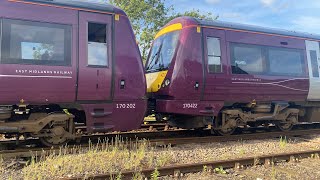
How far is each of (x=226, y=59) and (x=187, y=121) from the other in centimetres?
216

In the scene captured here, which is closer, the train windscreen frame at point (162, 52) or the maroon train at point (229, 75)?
the maroon train at point (229, 75)

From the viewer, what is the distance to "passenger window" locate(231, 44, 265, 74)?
33.6 feet

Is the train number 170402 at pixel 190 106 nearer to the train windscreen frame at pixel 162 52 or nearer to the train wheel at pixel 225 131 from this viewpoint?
the train windscreen frame at pixel 162 52

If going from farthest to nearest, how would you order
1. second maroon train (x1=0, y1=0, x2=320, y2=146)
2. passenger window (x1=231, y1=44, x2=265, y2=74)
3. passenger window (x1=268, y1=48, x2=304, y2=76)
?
passenger window (x1=268, y1=48, x2=304, y2=76) → passenger window (x1=231, y1=44, x2=265, y2=74) → second maroon train (x1=0, y1=0, x2=320, y2=146)

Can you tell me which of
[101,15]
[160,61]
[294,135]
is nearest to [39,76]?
[101,15]

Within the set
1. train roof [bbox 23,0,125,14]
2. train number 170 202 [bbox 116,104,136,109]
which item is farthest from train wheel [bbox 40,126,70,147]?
train roof [bbox 23,0,125,14]

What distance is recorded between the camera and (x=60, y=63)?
7406 mm

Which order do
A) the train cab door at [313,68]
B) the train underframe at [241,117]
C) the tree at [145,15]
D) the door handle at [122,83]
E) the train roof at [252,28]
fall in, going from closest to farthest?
the door handle at [122,83], the train roof at [252,28], the train underframe at [241,117], the train cab door at [313,68], the tree at [145,15]

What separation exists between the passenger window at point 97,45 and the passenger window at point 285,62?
564 centimetres

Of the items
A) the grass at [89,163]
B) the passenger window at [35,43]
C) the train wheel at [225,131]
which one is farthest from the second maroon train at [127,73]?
the grass at [89,163]

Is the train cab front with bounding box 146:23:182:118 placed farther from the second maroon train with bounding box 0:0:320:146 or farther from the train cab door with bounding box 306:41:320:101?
the train cab door with bounding box 306:41:320:101

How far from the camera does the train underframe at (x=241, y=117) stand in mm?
10078

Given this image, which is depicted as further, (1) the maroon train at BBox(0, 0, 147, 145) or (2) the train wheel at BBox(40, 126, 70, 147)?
(2) the train wheel at BBox(40, 126, 70, 147)

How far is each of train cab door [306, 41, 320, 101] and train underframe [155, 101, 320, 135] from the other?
0.54m
